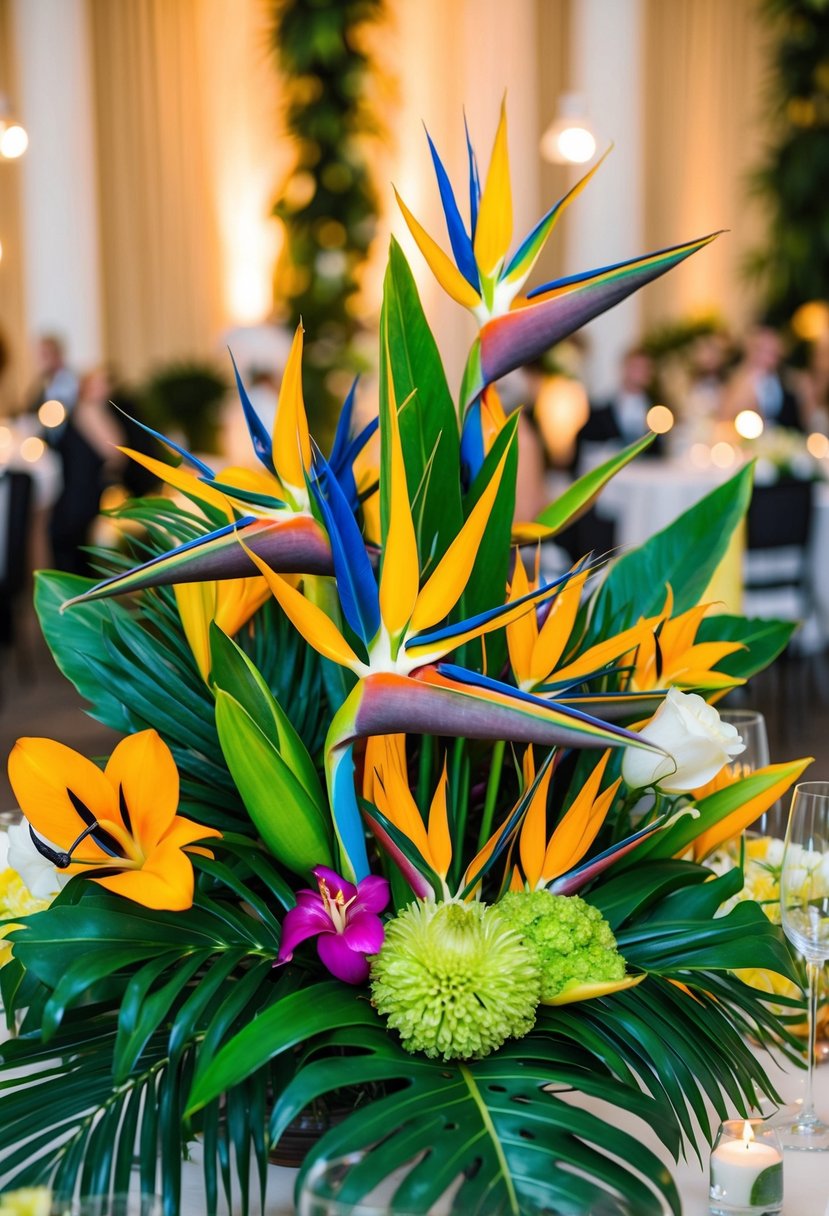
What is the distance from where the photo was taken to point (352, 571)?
78cm

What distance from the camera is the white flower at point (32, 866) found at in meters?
0.89

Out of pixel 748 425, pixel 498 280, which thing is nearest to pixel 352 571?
pixel 498 280

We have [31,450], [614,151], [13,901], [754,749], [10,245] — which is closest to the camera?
[13,901]

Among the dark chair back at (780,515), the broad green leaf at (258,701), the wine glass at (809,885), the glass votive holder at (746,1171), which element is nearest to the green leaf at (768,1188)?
the glass votive holder at (746,1171)

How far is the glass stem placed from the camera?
0.98m

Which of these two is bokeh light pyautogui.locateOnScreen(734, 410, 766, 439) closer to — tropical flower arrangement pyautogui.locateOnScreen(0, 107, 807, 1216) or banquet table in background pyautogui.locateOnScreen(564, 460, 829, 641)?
banquet table in background pyautogui.locateOnScreen(564, 460, 829, 641)

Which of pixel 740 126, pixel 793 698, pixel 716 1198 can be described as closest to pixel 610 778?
pixel 716 1198

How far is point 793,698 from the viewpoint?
5.40 meters

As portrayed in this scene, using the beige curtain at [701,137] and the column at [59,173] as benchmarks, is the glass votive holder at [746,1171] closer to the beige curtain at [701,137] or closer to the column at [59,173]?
the column at [59,173]

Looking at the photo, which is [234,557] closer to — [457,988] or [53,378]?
[457,988]

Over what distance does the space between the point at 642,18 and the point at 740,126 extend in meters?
2.15

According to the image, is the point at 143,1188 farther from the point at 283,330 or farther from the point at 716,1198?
the point at 283,330

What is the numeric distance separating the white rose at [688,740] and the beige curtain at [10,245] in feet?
30.9

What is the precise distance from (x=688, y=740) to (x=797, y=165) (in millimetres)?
8741
